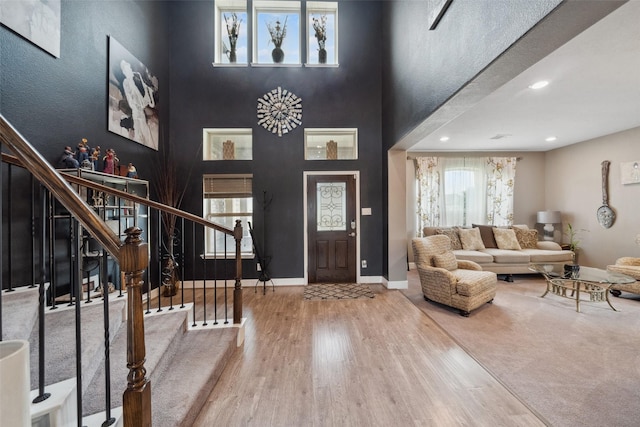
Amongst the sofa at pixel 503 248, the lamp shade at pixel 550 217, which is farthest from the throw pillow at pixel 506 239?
the lamp shade at pixel 550 217

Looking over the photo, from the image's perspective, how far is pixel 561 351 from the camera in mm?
2410

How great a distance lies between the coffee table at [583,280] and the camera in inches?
127

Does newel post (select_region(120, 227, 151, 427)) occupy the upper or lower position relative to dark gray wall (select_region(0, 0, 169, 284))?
lower

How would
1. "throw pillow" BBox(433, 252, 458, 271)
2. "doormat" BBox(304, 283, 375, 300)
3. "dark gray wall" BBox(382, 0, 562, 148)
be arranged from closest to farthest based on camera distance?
"dark gray wall" BBox(382, 0, 562, 148)
"throw pillow" BBox(433, 252, 458, 271)
"doormat" BBox(304, 283, 375, 300)

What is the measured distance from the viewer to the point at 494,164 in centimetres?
596

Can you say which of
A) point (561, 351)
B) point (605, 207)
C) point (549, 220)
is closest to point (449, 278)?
point (561, 351)

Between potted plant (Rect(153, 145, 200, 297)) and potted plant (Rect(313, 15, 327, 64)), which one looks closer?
potted plant (Rect(153, 145, 200, 297))

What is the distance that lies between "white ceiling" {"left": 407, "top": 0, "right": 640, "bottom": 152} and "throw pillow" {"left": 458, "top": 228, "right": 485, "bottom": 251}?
6.04 ft

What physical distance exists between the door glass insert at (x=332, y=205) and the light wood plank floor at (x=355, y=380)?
1866 mm

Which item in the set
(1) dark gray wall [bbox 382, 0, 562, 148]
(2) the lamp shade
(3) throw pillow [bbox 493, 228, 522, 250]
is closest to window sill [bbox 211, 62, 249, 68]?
(1) dark gray wall [bbox 382, 0, 562, 148]

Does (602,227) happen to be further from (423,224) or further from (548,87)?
(548,87)

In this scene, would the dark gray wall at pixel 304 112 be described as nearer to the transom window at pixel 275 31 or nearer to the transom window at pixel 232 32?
the transom window at pixel 232 32

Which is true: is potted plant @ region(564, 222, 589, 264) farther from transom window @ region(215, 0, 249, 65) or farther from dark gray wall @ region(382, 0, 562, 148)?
transom window @ region(215, 0, 249, 65)

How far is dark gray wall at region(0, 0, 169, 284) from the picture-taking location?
2.09 meters
